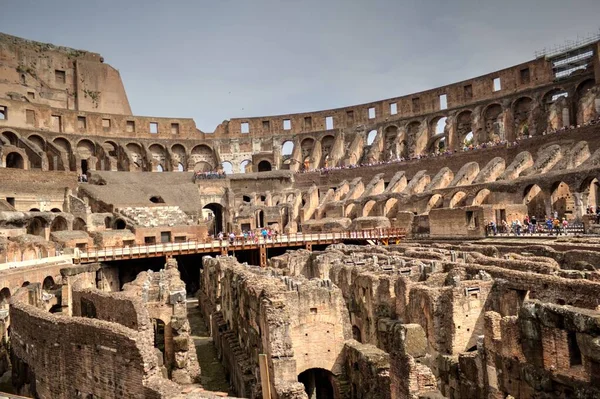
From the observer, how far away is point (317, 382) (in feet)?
38.8

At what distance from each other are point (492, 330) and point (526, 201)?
2650 centimetres

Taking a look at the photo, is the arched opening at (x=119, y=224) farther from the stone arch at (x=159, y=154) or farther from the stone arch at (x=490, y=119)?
the stone arch at (x=490, y=119)

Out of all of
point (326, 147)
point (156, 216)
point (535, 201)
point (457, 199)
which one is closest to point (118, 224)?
point (156, 216)

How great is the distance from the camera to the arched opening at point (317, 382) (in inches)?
452

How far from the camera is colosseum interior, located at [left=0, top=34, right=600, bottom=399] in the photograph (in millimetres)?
9016

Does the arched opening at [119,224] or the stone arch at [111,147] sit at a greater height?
the stone arch at [111,147]

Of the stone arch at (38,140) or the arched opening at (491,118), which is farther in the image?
the stone arch at (38,140)

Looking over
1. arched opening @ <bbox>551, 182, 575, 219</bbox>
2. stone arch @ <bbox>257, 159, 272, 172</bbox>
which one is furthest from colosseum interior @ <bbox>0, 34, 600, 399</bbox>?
stone arch @ <bbox>257, 159, 272, 172</bbox>

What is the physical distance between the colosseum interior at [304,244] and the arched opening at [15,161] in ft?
0.97

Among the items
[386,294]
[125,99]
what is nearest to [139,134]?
[125,99]

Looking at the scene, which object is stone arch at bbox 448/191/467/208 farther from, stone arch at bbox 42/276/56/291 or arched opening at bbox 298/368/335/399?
arched opening at bbox 298/368/335/399

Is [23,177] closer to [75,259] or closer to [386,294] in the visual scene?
[75,259]

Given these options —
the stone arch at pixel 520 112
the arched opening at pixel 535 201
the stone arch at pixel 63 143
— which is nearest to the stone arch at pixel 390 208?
the arched opening at pixel 535 201

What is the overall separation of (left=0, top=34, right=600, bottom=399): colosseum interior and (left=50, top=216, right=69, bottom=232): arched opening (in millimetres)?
451
